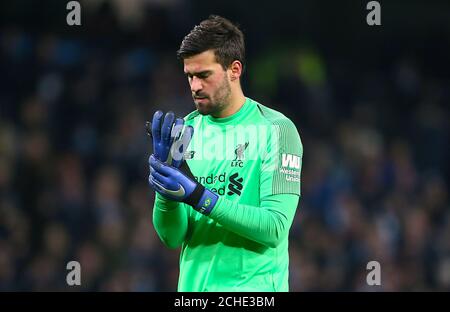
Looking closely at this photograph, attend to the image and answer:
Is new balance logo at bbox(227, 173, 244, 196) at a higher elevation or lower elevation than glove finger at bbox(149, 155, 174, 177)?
lower

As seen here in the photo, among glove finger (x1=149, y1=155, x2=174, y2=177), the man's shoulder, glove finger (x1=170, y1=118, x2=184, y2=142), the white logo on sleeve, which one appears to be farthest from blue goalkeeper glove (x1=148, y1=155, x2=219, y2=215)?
the man's shoulder

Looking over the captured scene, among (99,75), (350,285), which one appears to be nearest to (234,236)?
(350,285)

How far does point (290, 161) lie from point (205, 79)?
458 mm

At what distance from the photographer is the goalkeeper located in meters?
3.36

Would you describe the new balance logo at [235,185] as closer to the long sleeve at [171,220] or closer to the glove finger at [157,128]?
the long sleeve at [171,220]

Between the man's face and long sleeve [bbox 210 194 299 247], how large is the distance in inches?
16.2

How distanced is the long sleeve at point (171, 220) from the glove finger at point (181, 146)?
0.56 ft

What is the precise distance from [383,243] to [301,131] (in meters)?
1.42

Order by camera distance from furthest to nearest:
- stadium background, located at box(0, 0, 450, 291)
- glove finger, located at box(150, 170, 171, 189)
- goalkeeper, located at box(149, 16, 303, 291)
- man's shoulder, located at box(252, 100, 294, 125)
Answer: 1. stadium background, located at box(0, 0, 450, 291)
2. man's shoulder, located at box(252, 100, 294, 125)
3. goalkeeper, located at box(149, 16, 303, 291)
4. glove finger, located at box(150, 170, 171, 189)

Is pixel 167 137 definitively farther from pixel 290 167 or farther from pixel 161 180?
pixel 290 167

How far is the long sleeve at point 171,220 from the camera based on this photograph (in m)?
3.40

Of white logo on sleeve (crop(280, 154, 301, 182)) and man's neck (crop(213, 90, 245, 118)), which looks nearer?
white logo on sleeve (crop(280, 154, 301, 182))

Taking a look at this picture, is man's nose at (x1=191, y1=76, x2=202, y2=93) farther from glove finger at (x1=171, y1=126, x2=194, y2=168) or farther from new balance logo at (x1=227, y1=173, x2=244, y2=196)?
new balance logo at (x1=227, y1=173, x2=244, y2=196)

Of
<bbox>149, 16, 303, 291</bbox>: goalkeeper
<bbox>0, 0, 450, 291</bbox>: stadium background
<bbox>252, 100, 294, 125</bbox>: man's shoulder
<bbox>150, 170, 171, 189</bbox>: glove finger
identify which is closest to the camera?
<bbox>150, 170, 171, 189</bbox>: glove finger
